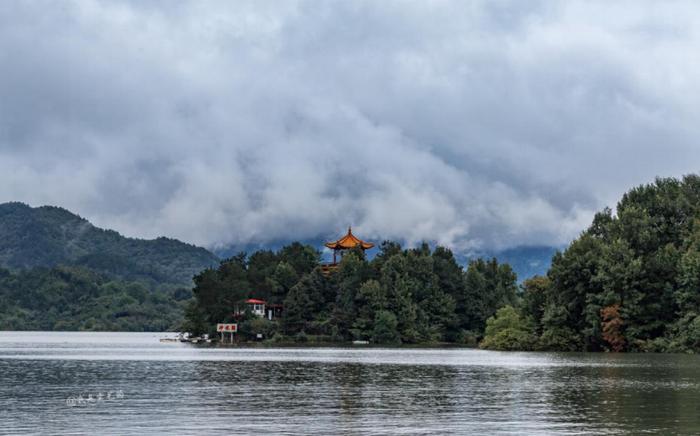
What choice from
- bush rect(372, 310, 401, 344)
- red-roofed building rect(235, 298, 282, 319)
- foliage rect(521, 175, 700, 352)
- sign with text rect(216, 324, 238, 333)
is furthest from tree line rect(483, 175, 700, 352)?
red-roofed building rect(235, 298, 282, 319)

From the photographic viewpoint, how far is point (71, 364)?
82812 mm

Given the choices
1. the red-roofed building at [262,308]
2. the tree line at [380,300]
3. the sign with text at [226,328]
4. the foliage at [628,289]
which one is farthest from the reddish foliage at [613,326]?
the red-roofed building at [262,308]

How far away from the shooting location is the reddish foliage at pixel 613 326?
11100 cm

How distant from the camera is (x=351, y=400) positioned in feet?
153

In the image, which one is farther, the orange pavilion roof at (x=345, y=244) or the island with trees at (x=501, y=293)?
the orange pavilion roof at (x=345, y=244)

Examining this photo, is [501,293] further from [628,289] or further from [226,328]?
[628,289]

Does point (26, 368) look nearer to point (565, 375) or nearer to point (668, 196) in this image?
point (565, 375)

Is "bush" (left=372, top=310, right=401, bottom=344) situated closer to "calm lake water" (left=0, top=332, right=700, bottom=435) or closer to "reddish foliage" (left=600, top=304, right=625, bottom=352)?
"reddish foliage" (left=600, top=304, right=625, bottom=352)

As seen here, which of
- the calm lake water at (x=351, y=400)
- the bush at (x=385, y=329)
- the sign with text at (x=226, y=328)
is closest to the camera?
the calm lake water at (x=351, y=400)

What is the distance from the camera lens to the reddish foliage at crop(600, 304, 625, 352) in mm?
111000

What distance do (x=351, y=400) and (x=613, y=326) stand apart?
70.6 m

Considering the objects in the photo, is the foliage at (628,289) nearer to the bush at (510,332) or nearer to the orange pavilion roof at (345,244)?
the bush at (510,332)

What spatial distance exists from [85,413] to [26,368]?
125 ft

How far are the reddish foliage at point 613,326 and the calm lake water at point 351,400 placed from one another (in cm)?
3436
